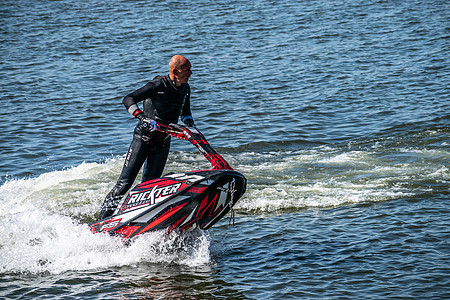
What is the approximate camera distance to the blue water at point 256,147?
7.20m

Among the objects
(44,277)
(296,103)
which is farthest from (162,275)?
(296,103)

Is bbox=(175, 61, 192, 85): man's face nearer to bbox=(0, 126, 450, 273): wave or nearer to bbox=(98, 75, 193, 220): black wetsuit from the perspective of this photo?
bbox=(98, 75, 193, 220): black wetsuit

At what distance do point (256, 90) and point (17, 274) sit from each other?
36.6 ft

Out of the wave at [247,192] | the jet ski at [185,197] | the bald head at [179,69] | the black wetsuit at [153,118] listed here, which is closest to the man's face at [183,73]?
the bald head at [179,69]

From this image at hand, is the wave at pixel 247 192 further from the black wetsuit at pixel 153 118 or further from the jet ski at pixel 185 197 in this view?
the black wetsuit at pixel 153 118

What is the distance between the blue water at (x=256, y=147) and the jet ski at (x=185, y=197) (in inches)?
12.6

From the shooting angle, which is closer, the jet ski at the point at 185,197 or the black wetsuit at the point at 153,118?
the jet ski at the point at 185,197

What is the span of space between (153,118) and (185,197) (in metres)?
1.07

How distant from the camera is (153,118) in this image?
7.37m

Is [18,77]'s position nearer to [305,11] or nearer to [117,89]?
[117,89]

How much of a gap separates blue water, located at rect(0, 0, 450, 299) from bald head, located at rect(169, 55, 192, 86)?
191 cm

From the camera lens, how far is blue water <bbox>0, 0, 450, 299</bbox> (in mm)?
7195

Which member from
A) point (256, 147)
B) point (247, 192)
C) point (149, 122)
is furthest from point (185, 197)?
point (256, 147)

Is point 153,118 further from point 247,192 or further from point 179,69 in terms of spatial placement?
point 247,192
